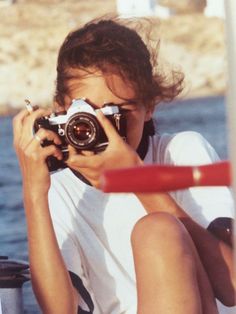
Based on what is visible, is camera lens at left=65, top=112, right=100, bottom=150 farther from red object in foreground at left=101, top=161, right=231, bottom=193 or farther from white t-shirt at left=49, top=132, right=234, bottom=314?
red object in foreground at left=101, top=161, right=231, bottom=193

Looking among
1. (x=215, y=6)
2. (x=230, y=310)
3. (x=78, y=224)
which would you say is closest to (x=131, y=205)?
(x=78, y=224)

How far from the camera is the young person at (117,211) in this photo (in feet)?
3.57

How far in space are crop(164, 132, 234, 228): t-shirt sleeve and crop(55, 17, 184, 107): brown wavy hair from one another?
0.06m

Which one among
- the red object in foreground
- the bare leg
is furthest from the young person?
the red object in foreground

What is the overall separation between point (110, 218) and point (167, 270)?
0.23 metres

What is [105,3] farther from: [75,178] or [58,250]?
[58,250]

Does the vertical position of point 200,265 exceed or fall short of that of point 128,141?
it falls short

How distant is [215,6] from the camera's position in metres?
1.36

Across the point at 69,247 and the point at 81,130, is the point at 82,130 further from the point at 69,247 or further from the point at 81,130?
the point at 69,247

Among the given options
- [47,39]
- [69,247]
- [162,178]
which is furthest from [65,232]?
[162,178]

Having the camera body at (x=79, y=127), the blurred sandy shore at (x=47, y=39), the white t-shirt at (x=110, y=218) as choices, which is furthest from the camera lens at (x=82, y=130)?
the blurred sandy shore at (x=47, y=39)

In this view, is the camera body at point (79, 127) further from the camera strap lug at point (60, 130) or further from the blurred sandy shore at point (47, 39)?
the blurred sandy shore at point (47, 39)

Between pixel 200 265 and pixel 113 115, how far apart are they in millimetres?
194

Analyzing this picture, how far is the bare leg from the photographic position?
1046 mm
